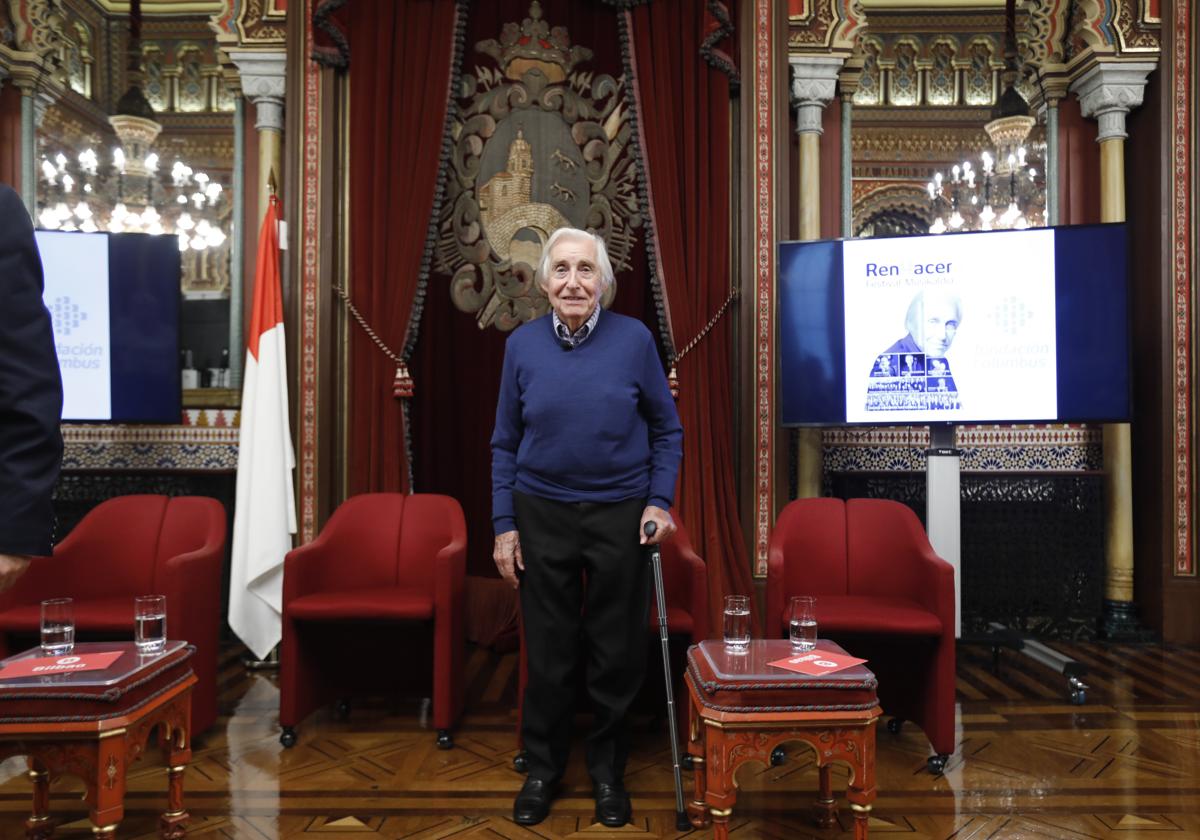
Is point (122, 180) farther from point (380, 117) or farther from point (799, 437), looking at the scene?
point (799, 437)

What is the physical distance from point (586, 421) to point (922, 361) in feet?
6.55

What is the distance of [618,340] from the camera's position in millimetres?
2414

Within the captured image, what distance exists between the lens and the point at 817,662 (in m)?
2.12

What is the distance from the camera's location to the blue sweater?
2.33m

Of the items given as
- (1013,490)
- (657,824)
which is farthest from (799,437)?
(657,824)

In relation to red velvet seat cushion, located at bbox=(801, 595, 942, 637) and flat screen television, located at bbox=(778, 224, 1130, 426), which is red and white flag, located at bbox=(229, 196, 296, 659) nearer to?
red velvet seat cushion, located at bbox=(801, 595, 942, 637)

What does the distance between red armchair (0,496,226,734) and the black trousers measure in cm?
129

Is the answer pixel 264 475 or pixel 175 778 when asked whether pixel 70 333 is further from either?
pixel 175 778

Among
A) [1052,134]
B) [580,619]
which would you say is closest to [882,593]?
[580,619]

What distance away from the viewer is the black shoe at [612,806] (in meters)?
2.29

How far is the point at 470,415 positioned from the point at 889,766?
2433 mm

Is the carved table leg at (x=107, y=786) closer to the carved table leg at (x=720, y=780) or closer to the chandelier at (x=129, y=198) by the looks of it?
the carved table leg at (x=720, y=780)

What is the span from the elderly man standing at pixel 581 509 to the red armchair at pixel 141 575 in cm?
126

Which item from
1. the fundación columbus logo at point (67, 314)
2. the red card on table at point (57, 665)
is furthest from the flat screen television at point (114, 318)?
the red card on table at point (57, 665)
